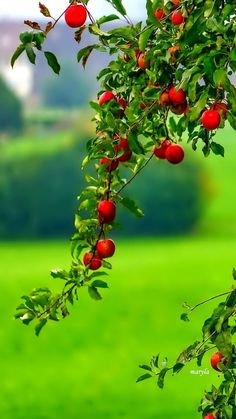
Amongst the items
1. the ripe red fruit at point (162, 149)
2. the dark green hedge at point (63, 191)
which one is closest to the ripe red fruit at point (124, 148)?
the ripe red fruit at point (162, 149)

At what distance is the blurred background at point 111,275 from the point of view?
25.1 ft

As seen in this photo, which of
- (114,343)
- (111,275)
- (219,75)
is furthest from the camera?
(111,275)

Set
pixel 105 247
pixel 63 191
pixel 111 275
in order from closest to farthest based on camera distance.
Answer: pixel 105 247 < pixel 111 275 < pixel 63 191

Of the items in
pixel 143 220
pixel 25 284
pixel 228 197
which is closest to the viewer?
pixel 25 284

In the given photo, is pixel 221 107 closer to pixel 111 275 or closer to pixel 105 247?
pixel 105 247

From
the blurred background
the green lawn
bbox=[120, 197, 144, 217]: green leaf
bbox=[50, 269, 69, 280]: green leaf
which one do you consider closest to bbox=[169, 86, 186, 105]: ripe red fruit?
bbox=[120, 197, 144, 217]: green leaf

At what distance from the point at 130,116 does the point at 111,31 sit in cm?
28

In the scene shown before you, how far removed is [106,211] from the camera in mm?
2996

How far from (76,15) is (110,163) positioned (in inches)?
17.7

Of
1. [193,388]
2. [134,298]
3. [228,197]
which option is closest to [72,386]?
[193,388]

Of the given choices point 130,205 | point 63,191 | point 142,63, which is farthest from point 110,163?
point 63,191

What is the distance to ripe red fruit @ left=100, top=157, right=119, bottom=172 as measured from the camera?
294cm

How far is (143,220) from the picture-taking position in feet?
66.0

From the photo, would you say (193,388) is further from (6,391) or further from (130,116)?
(130,116)
